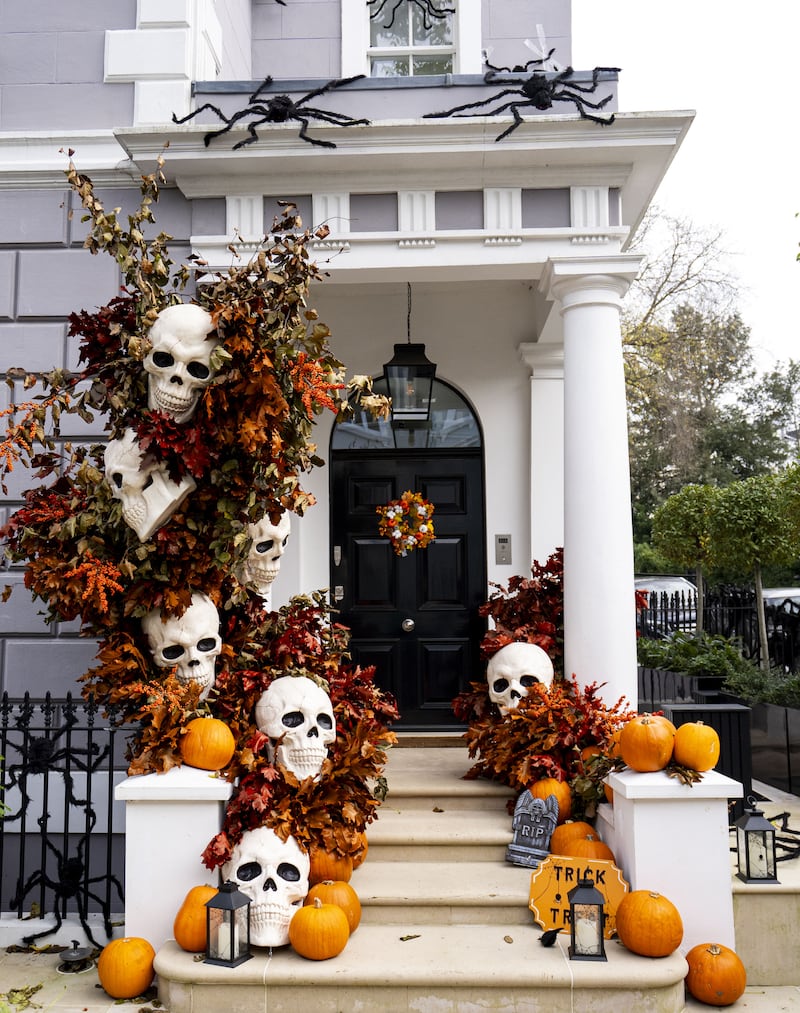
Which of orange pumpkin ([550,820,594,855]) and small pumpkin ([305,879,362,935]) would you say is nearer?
small pumpkin ([305,879,362,935])

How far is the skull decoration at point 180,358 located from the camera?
4160 millimetres

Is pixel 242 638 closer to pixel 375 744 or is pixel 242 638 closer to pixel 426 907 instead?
pixel 375 744

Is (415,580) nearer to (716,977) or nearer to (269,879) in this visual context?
(269,879)

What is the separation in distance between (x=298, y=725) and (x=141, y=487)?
1.46m

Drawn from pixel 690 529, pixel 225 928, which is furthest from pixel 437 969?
pixel 690 529

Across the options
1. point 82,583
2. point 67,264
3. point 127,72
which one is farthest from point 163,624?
point 127,72

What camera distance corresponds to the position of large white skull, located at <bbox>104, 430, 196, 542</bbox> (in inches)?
172

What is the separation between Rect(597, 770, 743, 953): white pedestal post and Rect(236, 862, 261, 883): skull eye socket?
1.89 metres

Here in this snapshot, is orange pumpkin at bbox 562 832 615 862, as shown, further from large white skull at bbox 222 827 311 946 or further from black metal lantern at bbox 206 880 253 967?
black metal lantern at bbox 206 880 253 967

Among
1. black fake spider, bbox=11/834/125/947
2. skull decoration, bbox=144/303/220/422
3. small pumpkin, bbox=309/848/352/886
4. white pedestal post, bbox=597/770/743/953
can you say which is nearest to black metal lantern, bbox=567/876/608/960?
white pedestal post, bbox=597/770/743/953

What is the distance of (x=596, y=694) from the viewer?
18.7 ft

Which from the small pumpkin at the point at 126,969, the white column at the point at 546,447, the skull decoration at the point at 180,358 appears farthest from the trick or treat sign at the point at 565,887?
the white column at the point at 546,447

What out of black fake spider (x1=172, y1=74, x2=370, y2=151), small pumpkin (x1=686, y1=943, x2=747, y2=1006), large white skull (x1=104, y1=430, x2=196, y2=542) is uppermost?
black fake spider (x1=172, y1=74, x2=370, y2=151)

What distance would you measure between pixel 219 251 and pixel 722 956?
5220mm
